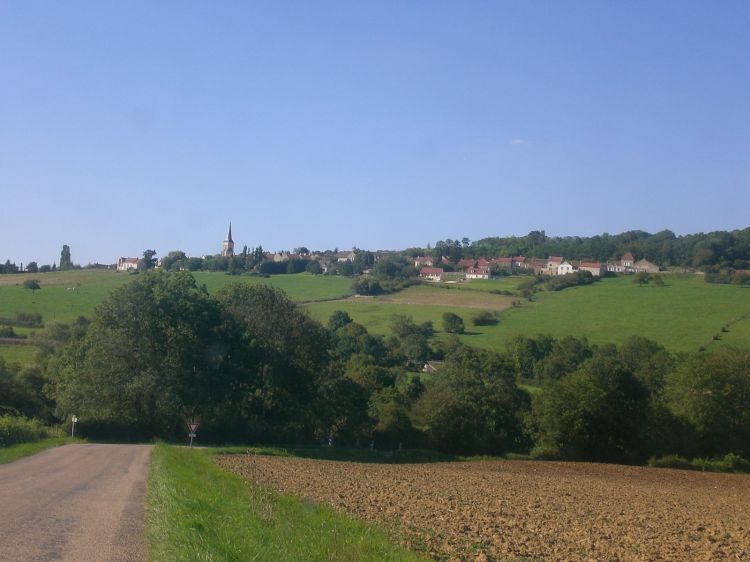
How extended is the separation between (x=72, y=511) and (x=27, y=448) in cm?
1986

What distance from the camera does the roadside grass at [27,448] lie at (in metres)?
28.4

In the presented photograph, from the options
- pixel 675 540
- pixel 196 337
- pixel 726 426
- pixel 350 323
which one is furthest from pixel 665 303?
pixel 675 540

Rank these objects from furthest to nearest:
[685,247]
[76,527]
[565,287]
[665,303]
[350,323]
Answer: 1. [685,247]
2. [565,287]
3. [665,303]
4. [350,323]
5. [76,527]

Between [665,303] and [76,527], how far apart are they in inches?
3655

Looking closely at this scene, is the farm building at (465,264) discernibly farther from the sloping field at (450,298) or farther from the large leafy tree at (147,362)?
the large leafy tree at (147,362)

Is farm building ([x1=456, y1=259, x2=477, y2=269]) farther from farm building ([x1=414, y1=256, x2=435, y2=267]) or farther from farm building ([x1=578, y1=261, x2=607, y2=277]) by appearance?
farm building ([x1=578, y1=261, x2=607, y2=277])

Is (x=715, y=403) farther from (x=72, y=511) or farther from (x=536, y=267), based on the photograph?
(x=536, y=267)

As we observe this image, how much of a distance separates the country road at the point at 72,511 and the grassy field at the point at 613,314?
61174mm

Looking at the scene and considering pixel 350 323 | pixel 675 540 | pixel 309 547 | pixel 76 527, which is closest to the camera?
pixel 309 547

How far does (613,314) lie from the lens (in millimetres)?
92500

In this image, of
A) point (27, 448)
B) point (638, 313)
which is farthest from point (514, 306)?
point (27, 448)

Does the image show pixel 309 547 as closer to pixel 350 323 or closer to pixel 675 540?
pixel 675 540

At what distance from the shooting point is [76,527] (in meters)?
13.1

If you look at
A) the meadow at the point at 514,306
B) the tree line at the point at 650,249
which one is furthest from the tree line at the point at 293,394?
the tree line at the point at 650,249
